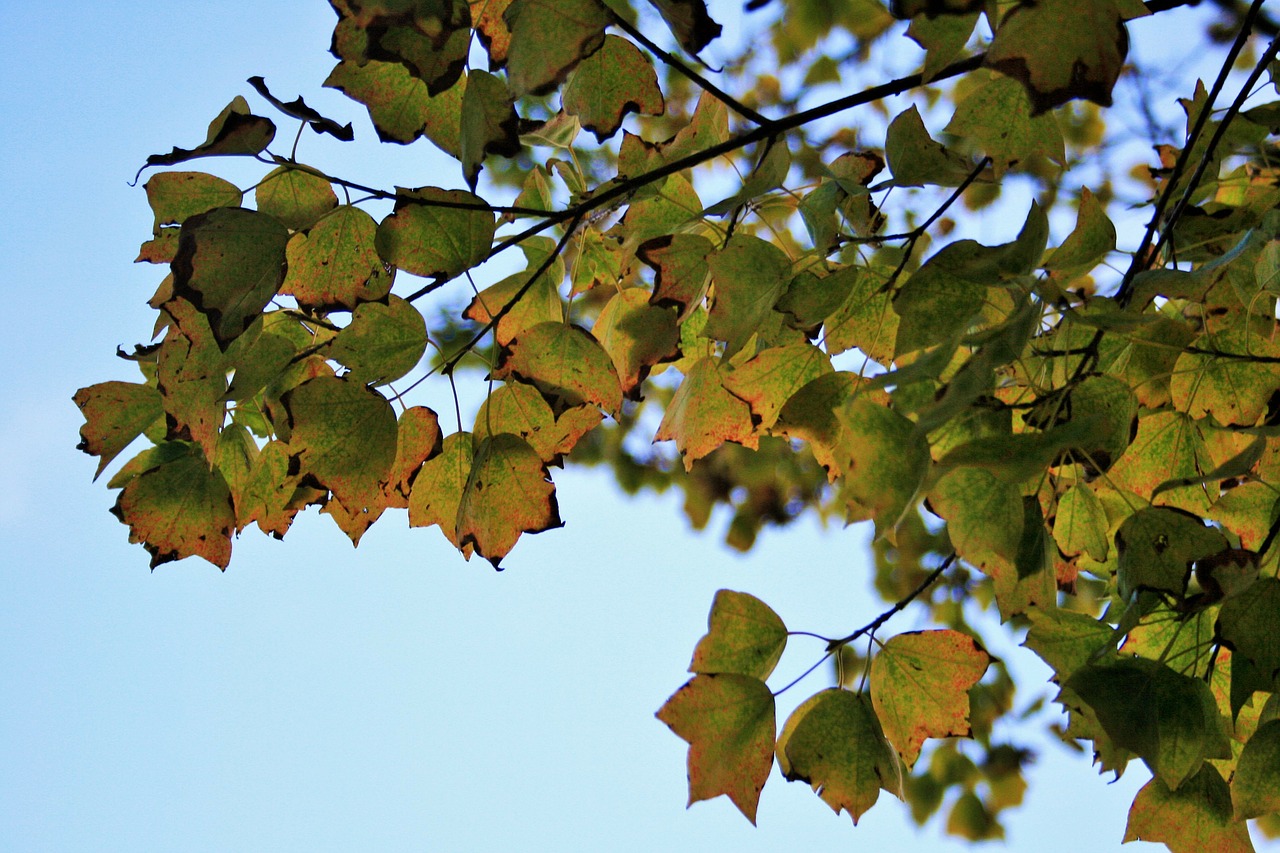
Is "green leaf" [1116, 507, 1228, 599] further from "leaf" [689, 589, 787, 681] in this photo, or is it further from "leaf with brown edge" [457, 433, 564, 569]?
"leaf with brown edge" [457, 433, 564, 569]

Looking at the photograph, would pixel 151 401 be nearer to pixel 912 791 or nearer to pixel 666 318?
pixel 666 318

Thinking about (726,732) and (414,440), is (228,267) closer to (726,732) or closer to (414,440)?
(414,440)

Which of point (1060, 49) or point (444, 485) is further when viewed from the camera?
point (444, 485)

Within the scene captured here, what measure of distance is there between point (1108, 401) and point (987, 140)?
0.14 metres

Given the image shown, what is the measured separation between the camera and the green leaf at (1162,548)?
17.1 inches

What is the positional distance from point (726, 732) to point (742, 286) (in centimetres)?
22

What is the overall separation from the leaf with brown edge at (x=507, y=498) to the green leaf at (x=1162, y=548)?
277 mm

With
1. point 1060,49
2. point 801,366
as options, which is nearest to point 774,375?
point 801,366

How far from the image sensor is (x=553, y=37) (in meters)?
0.42

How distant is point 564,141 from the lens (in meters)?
0.59

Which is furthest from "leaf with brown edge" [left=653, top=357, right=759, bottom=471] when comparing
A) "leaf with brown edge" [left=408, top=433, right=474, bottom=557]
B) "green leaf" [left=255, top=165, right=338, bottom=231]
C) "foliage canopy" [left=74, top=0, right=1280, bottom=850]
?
"green leaf" [left=255, top=165, right=338, bottom=231]

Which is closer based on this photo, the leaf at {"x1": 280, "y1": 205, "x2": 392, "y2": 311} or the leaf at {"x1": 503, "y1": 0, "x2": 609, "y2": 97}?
the leaf at {"x1": 503, "y1": 0, "x2": 609, "y2": 97}

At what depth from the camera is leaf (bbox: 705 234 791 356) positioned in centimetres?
48

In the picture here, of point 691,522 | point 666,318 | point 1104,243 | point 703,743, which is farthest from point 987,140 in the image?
point 691,522
